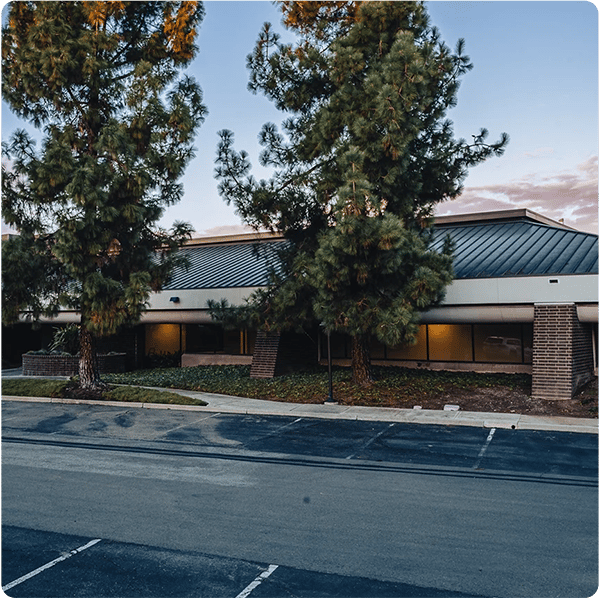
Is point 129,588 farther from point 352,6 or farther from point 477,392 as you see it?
point 352,6

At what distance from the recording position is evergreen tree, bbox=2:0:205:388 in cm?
1833

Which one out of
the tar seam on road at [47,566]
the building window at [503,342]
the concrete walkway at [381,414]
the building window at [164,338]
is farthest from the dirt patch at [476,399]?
the building window at [164,338]

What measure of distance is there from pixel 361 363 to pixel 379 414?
155 inches

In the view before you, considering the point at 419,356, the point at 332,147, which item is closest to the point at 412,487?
the point at 332,147

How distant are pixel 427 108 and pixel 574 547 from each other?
14940 mm

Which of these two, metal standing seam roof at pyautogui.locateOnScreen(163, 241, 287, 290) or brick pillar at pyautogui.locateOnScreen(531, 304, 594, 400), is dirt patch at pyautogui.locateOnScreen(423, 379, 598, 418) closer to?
brick pillar at pyautogui.locateOnScreen(531, 304, 594, 400)

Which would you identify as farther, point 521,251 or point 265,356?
point 265,356

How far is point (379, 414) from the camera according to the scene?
53.5 feet

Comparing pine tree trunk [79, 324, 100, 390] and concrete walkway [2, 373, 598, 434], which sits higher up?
pine tree trunk [79, 324, 100, 390]

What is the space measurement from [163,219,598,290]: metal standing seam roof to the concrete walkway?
5.34 meters

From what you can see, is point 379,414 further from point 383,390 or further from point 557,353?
point 557,353

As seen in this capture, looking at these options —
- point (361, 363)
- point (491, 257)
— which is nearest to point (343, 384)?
point (361, 363)

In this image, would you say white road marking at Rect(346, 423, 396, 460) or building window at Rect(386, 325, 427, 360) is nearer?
white road marking at Rect(346, 423, 396, 460)

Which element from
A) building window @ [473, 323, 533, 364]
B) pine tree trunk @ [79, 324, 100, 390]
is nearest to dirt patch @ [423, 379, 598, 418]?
building window @ [473, 323, 533, 364]
